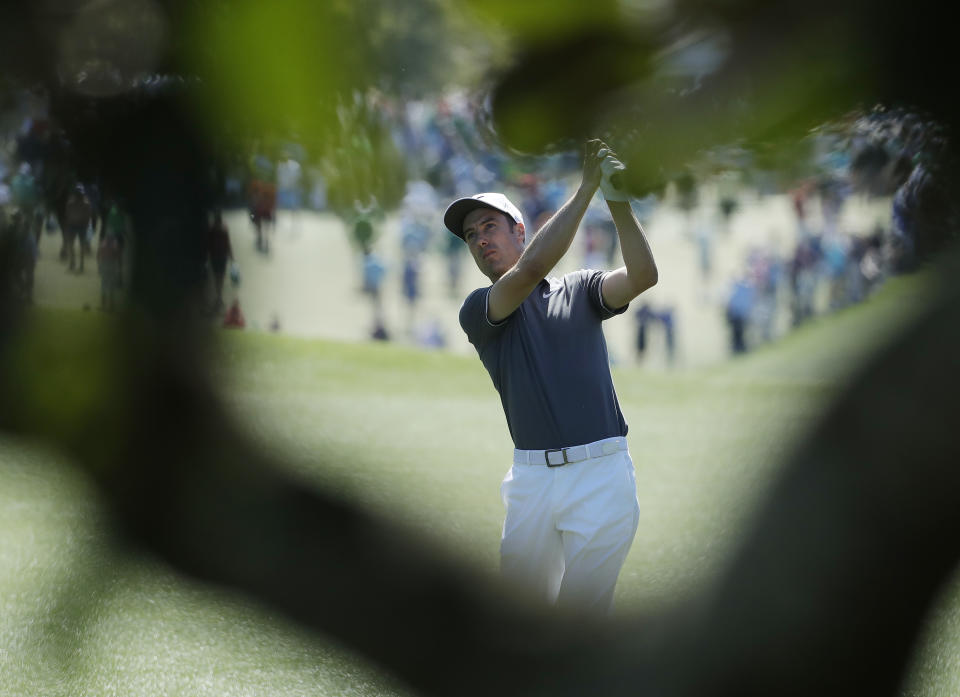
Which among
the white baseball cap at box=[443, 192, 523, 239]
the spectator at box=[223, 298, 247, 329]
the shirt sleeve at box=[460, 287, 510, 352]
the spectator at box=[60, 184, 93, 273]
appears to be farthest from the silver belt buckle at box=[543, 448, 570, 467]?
the spectator at box=[60, 184, 93, 273]

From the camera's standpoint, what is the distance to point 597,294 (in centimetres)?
89

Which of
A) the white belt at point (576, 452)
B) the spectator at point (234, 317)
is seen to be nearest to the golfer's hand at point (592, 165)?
the white belt at point (576, 452)

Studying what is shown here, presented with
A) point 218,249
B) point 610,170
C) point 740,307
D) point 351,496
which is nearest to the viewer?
point 610,170

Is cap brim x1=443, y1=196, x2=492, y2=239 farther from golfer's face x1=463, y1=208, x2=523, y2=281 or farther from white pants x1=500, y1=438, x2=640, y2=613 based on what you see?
white pants x1=500, y1=438, x2=640, y2=613

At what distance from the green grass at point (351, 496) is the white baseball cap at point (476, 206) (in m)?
0.29

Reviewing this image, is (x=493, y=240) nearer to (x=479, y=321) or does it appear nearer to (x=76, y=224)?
(x=479, y=321)

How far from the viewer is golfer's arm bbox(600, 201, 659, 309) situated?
81 centimetres

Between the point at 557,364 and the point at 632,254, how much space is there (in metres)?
0.14

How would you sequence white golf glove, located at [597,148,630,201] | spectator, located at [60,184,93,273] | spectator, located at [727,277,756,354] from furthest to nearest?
spectator, located at [727,277,756,354] → spectator, located at [60,184,93,273] → white golf glove, located at [597,148,630,201]

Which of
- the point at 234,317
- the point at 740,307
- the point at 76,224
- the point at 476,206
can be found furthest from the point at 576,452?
the point at 740,307

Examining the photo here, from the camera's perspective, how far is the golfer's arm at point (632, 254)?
0.81 m

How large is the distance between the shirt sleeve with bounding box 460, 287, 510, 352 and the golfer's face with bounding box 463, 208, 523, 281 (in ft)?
0.09

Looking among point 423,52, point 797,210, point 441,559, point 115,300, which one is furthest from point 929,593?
point 115,300

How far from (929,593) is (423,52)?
2.24 ft
